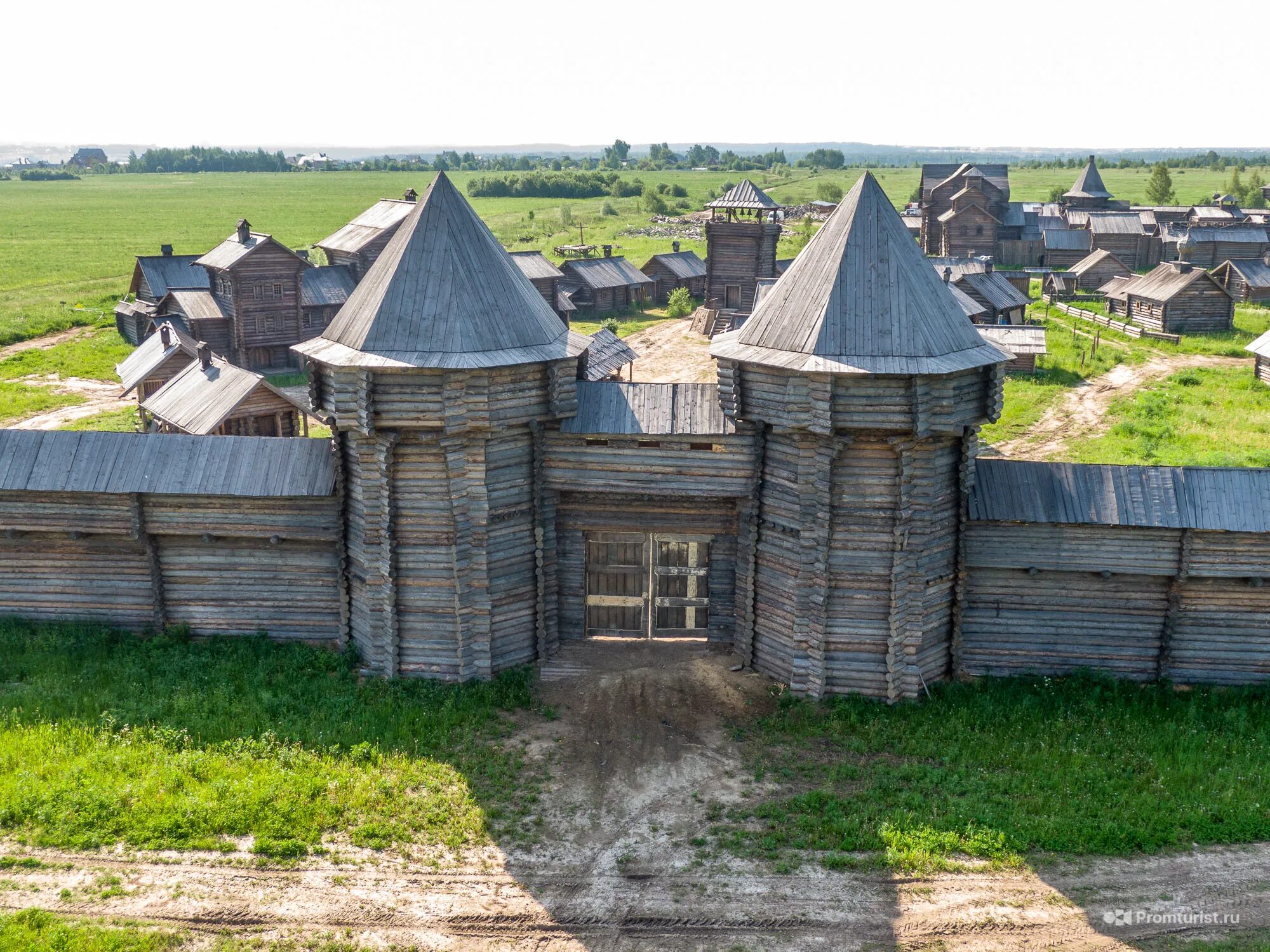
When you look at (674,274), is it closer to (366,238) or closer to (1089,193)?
(366,238)

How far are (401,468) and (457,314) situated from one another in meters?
2.38

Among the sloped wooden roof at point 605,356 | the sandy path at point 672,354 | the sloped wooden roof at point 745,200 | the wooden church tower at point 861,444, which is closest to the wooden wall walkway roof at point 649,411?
the wooden church tower at point 861,444

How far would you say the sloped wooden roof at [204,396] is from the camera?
23.8 m

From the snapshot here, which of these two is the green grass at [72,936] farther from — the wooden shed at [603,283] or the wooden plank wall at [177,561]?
the wooden shed at [603,283]

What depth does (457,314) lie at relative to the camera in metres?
15.2

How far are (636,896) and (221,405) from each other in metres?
16.6

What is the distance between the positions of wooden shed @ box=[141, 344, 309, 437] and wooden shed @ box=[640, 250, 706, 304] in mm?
30679

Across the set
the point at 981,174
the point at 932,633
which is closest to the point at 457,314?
the point at 932,633

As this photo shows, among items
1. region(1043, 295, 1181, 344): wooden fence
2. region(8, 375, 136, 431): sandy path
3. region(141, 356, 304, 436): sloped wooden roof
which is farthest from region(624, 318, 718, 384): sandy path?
region(1043, 295, 1181, 344): wooden fence

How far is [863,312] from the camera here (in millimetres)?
14945

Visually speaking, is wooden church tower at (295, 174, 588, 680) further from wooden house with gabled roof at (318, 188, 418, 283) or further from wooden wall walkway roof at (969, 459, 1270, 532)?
wooden house with gabled roof at (318, 188, 418, 283)

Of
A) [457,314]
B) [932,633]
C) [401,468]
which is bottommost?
[932,633]

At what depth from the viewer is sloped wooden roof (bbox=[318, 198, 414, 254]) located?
4312cm

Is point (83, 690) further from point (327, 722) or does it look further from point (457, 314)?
point (457, 314)
